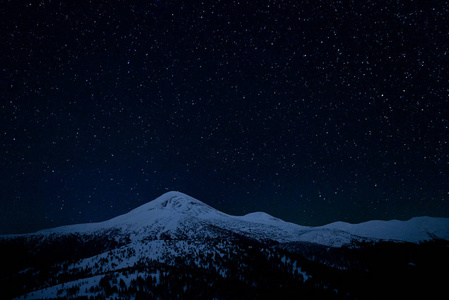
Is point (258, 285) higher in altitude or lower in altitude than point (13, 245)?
higher

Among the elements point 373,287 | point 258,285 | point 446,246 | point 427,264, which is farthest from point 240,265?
point 446,246

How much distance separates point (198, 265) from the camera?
6650 centimetres

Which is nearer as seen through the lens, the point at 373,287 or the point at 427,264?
the point at 373,287

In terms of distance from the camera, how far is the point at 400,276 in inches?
3844

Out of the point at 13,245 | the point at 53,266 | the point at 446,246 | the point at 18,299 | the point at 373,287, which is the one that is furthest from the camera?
the point at 446,246

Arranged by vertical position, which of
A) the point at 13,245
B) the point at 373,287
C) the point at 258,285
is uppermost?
the point at 258,285

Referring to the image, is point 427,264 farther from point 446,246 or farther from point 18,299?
point 18,299

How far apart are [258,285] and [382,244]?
414 ft

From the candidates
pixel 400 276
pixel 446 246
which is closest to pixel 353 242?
pixel 400 276

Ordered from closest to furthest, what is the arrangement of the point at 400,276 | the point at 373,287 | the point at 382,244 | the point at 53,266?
the point at 373,287 → the point at 53,266 → the point at 400,276 → the point at 382,244

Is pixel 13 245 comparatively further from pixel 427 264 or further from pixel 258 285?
pixel 427 264

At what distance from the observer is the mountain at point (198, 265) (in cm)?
4544

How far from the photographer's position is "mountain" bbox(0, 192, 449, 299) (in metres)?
45.4

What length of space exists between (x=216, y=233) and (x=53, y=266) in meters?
76.8
